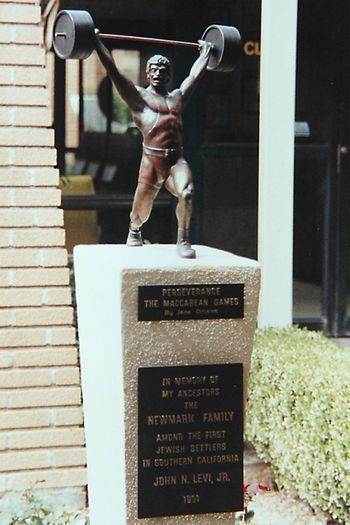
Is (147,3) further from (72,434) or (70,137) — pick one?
(72,434)

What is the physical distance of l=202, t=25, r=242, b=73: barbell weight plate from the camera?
4344mm

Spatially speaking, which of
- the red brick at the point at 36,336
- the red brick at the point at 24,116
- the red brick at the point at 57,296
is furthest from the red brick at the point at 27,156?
the red brick at the point at 36,336

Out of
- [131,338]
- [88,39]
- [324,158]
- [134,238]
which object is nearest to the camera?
[131,338]

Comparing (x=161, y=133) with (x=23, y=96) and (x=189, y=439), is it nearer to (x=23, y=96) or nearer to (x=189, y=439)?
(x=189, y=439)

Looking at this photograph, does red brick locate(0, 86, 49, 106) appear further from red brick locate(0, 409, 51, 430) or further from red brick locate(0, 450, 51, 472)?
red brick locate(0, 450, 51, 472)

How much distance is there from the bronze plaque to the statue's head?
868 mm

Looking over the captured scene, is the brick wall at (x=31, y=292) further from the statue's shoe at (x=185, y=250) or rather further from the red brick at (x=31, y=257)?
the statue's shoe at (x=185, y=250)

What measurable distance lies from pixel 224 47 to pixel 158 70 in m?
0.33

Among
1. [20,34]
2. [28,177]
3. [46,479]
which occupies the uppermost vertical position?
[20,34]

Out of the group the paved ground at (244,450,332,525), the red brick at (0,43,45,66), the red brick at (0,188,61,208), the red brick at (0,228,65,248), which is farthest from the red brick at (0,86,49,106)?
the paved ground at (244,450,332,525)

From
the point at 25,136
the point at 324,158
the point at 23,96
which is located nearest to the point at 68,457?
the point at 25,136

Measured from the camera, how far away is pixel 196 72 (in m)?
4.36

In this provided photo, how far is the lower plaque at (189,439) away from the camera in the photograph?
404cm

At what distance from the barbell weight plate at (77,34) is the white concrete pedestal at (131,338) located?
80 cm
